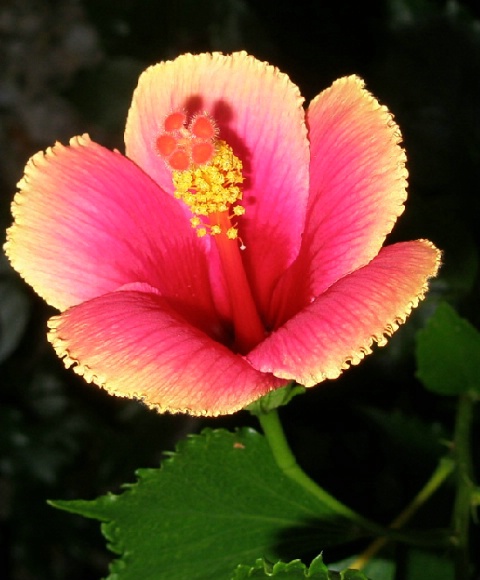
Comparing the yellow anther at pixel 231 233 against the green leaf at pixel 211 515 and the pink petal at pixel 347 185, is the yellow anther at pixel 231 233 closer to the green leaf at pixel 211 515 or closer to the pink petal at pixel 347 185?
the pink petal at pixel 347 185

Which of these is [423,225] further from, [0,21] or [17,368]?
[0,21]

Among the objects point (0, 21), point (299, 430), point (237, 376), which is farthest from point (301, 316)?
point (0, 21)

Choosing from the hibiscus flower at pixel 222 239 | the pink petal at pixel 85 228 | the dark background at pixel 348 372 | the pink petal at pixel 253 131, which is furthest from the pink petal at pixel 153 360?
the dark background at pixel 348 372

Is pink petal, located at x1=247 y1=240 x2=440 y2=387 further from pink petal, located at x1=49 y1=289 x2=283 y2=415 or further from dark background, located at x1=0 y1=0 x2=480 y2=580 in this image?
dark background, located at x1=0 y1=0 x2=480 y2=580

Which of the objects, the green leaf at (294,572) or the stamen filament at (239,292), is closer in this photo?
the green leaf at (294,572)

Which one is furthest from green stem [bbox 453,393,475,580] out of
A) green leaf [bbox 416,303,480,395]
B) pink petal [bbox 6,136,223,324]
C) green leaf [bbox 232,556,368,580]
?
pink petal [bbox 6,136,223,324]

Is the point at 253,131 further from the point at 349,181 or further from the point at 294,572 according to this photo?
the point at 294,572

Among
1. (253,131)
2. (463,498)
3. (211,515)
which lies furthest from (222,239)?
(463,498)
